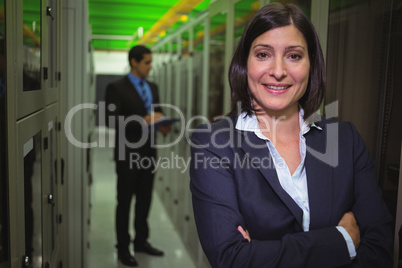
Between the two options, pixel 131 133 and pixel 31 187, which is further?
pixel 131 133

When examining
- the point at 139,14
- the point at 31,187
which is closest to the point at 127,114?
the point at 31,187

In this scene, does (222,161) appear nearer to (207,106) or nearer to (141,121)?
(207,106)

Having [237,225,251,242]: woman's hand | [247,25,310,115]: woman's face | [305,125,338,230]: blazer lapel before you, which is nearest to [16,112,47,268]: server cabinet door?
[237,225,251,242]: woman's hand

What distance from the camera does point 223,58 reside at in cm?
302

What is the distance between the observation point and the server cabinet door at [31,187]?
1.18m

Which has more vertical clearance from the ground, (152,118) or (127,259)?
(152,118)

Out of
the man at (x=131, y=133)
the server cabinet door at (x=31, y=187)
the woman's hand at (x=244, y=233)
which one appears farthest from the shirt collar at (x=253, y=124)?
the man at (x=131, y=133)

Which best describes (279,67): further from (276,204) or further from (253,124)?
(276,204)

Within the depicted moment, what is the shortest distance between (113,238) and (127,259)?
80cm

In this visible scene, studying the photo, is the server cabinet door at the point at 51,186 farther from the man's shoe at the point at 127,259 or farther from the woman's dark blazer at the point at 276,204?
the man's shoe at the point at 127,259

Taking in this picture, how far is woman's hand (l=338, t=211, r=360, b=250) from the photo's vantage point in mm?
1239

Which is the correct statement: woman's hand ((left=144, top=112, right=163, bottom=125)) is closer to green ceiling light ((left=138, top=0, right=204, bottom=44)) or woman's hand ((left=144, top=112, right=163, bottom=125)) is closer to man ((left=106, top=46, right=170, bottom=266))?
man ((left=106, top=46, right=170, bottom=266))

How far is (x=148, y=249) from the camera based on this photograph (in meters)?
3.86

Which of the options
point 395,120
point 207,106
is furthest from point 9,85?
point 207,106
